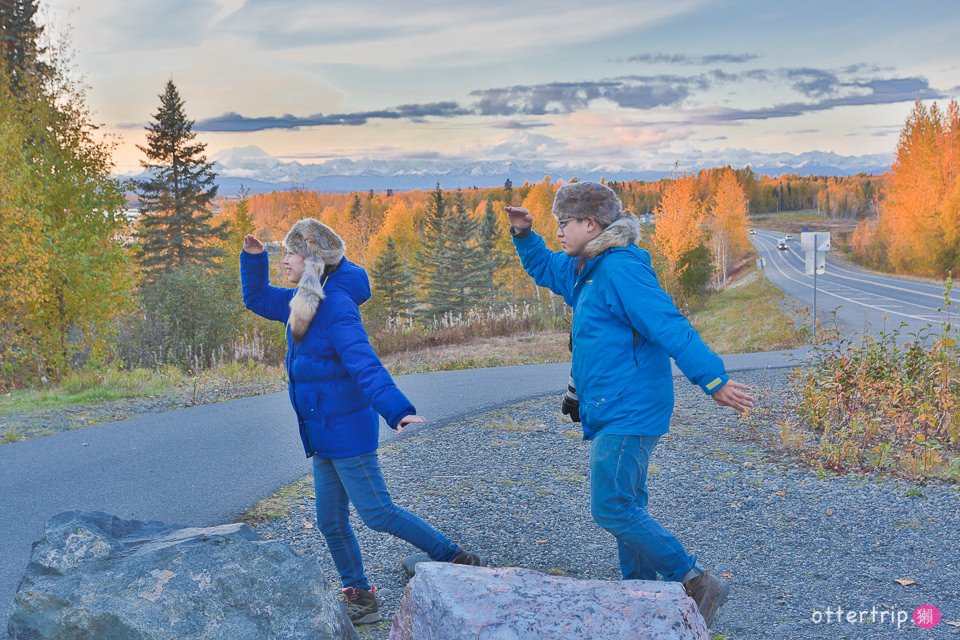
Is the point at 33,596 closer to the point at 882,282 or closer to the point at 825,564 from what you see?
the point at 825,564

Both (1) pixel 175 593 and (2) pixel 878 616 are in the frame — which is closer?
(1) pixel 175 593

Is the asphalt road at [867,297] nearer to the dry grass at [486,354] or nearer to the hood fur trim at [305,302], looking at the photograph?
the dry grass at [486,354]

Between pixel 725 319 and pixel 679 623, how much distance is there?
29.3 meters

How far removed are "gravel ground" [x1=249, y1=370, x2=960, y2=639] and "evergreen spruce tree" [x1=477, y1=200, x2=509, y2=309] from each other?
39217 mm

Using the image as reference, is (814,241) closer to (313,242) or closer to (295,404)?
(313,242)

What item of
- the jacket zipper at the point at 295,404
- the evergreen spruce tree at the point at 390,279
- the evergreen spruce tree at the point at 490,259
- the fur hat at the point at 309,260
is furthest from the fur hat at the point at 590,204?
the evergreen spruce tree at the point at 490,259

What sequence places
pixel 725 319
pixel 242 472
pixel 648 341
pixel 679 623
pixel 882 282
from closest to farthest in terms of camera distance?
pixel 679 623 < pixel 648 341 < pixel 242 472 < pixel 725 319 < pixel 882 282

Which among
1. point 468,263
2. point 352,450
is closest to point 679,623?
point 352,450

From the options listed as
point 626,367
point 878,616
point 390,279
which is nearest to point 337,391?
point 626,367

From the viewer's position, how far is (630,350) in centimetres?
336

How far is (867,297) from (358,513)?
104 ft

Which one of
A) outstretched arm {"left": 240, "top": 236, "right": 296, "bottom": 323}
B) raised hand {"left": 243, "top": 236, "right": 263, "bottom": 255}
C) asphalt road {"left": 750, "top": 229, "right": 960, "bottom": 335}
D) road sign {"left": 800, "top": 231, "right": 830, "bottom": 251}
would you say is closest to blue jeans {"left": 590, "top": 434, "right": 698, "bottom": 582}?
outstretched arm {"left": 240, "top": 236, "right": 296, "bottom": 323}

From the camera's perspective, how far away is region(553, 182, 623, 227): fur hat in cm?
357

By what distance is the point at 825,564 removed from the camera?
4.64 metres
